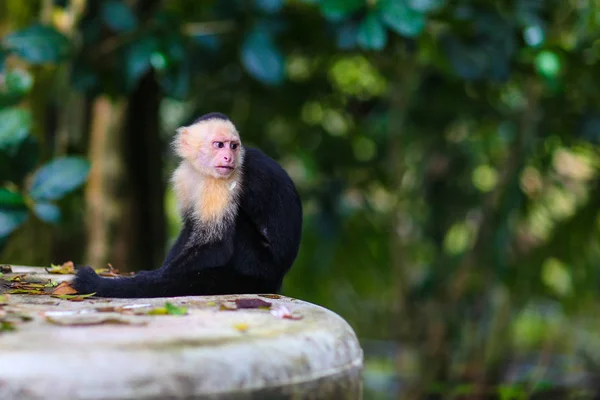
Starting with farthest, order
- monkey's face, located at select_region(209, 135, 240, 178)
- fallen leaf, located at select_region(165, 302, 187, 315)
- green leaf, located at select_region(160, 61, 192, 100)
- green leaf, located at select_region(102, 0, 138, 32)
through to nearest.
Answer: green leaf, located at select_region(160, 61, 192, 100), green leaf, located at select_region(102, 0, 138, 32), monkey's face, located at select_region(209, 135, 240, 178), fallen leaf, located at select_region(165, 302, 187, 315)

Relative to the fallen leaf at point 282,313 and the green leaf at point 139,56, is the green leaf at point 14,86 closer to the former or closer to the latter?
the green leaf at point 139,56

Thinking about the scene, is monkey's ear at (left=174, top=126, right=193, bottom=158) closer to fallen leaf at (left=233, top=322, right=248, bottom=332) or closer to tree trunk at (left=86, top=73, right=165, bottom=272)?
fallen leaf at (left=233, top=322, right=248, bottom=332)

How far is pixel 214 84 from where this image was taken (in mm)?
4238

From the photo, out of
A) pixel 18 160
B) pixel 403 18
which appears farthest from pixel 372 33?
pixel 18 160

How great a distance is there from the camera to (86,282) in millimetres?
1891

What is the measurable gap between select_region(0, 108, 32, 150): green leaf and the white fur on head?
0.66 meters

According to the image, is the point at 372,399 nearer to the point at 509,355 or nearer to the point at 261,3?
the point at 509,355

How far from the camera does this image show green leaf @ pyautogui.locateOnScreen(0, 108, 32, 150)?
2584 millimetres

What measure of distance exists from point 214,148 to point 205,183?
3.9 inches

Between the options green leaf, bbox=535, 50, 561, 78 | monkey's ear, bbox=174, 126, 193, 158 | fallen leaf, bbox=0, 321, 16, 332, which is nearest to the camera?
fallen leaf, bbox=0, 321, 16, 332

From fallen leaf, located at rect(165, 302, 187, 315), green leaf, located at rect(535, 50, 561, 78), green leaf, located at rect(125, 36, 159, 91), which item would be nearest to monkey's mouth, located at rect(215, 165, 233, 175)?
fallen leaf, located at rect(165, 302, 187, 315)

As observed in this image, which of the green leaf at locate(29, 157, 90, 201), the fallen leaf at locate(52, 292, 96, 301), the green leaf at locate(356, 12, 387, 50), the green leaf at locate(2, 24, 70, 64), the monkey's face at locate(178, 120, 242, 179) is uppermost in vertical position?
the green leaf at locate(356, 12, 387, 50)

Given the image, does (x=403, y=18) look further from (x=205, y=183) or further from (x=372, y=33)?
(x=205, y=183)

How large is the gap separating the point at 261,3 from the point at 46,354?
1893mm
